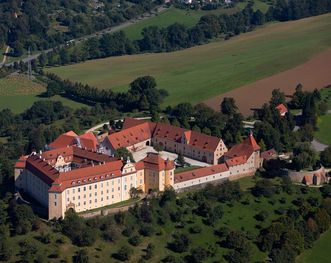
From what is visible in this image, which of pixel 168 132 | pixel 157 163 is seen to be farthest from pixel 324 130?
pixel 157 163

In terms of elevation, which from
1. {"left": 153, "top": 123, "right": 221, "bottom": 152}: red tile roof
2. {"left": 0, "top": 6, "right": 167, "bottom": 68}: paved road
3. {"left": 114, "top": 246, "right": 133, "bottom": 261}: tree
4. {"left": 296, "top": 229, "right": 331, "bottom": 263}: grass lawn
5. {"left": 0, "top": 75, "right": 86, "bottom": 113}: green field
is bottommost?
{"left": 296, "top": 229, "right": 331, "bottom": 263}: grass lawn

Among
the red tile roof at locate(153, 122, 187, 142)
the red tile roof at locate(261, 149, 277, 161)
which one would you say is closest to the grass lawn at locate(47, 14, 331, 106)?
the red tile roof at locate(153, 122, 187, 142)

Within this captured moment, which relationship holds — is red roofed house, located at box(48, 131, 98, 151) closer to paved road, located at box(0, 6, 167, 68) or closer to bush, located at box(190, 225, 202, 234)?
bush, located at box(190, 225, 202, 234)

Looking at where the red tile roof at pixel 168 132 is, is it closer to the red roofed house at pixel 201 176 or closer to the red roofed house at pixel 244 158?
the red roofed house at pixel 244 158

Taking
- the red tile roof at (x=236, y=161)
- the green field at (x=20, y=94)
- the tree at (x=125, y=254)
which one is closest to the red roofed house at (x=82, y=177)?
the tree at (x=125, y=254)

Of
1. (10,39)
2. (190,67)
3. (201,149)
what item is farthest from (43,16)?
(201,149)

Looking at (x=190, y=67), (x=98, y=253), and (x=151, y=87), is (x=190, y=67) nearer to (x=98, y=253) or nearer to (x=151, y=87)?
(x=151, y=87)

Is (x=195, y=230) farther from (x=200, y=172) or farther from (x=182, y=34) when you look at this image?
(x=182, y=34)
